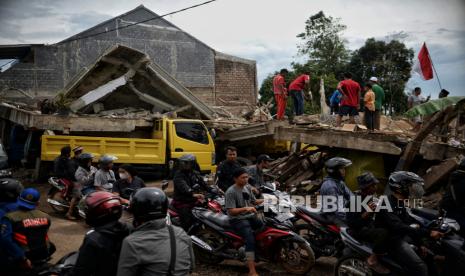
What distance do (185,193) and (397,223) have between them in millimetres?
2921

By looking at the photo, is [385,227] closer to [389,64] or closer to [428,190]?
[428,190]

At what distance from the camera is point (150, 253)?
2572mm

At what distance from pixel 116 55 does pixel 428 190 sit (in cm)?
983

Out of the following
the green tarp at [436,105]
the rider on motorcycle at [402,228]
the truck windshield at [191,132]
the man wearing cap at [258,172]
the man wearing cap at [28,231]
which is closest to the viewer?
the man wearing cap at [28,231]

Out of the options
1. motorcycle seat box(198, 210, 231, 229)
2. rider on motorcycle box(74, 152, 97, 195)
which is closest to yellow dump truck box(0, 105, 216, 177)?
rider on motorcycle box(74, 152, 97, 195)

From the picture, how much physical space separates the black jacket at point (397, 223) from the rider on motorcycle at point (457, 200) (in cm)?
73

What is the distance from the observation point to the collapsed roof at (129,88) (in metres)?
13.5

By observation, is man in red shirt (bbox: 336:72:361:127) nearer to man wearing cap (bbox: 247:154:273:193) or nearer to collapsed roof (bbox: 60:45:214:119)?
man wearing cap (bbox: 247:154:273:193)

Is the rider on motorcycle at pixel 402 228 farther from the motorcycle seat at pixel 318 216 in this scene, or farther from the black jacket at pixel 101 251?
the black jacket at pixel 101 251

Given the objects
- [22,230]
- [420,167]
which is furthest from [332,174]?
[420,167]

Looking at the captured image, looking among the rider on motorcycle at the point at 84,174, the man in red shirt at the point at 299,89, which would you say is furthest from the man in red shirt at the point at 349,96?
the rider on motorcycle at the point at 84,174

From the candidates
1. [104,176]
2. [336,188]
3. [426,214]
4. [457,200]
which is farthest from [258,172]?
[457,200]

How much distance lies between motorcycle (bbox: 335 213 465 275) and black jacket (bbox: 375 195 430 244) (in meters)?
0.12

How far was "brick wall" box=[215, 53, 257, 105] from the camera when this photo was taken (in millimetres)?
25109
